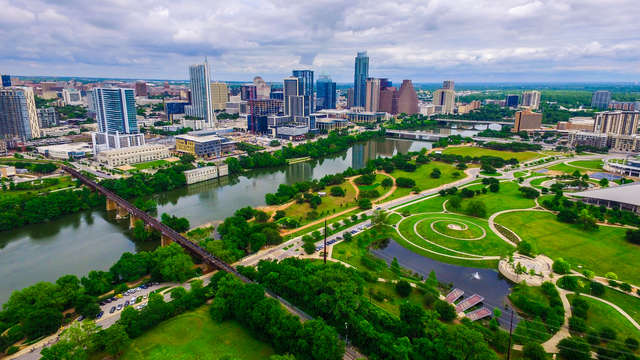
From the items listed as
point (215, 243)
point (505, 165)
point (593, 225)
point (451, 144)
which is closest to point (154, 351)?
point (215, 243)

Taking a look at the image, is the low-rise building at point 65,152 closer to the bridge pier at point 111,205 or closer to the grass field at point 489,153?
the bridge pier at point 111,205

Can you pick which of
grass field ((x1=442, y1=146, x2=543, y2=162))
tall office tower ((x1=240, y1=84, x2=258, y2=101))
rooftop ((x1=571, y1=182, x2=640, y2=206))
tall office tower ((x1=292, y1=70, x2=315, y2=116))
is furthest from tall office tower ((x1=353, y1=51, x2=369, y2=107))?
rooftop ((x1=571, y1=182, x2=640, y2=206))

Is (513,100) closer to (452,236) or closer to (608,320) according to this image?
(452,236)

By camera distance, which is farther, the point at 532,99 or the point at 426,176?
the point at 532,99

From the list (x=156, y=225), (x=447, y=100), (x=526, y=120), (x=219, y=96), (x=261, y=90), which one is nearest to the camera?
(x=156, y=225)

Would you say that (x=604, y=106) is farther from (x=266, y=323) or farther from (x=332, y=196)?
(x=266, y=323)

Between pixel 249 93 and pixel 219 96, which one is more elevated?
pixel 249 93

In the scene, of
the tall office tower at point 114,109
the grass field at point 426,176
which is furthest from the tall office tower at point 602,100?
the tall office tower at point 114,109

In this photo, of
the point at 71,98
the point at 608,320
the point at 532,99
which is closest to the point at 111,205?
the point at 608,320
